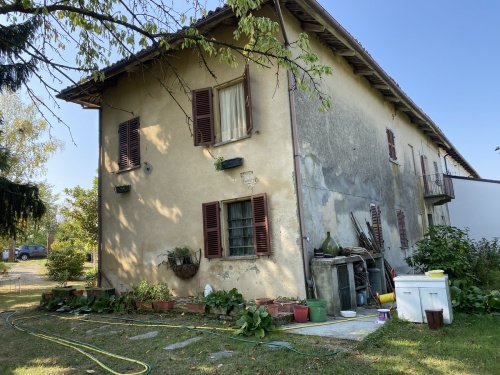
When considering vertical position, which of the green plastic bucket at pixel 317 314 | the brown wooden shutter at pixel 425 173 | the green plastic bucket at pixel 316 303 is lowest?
the green plastic bucket at pixel 317 314

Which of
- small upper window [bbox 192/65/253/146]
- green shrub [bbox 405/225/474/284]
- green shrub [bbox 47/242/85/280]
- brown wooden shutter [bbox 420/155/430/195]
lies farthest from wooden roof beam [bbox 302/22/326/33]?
green shrub [bbox 47/242/85/280]

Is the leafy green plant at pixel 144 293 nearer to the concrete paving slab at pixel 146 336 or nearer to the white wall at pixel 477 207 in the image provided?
the concrete paving slab at pixel 146 336

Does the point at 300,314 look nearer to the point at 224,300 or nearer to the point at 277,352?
the point at 224,300

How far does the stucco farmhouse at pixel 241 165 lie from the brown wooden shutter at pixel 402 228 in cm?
12

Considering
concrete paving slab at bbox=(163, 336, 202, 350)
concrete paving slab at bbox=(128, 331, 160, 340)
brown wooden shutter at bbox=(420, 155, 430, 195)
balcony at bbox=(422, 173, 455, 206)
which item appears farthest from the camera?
brown wooden shutter at bbox=(420, 155, 430, 195)

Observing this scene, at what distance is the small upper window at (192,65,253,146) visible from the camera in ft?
28.2

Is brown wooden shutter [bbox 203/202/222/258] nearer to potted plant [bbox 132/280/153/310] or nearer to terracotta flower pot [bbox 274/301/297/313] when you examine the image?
potted plant [bbox 132/280/153/310]

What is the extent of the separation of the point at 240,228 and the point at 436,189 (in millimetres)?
12356

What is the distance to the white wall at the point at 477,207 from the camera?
1931cm

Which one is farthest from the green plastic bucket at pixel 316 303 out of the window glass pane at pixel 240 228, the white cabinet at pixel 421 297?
the window glass pane at pixel 240 228

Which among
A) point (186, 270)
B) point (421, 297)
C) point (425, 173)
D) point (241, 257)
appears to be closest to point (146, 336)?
point (241, 257)

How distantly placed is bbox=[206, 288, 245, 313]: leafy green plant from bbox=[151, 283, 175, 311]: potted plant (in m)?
1.05

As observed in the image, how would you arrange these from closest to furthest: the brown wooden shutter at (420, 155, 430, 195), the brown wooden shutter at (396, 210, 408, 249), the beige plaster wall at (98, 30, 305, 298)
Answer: the beige plaster wall at (98, 30, 305, 298) < the brown wooden shutter at (396, 210, 408, 249) < the brown wooden shutter at (420, 155, 430, 195)

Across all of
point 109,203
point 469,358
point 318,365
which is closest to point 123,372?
point 318,365
